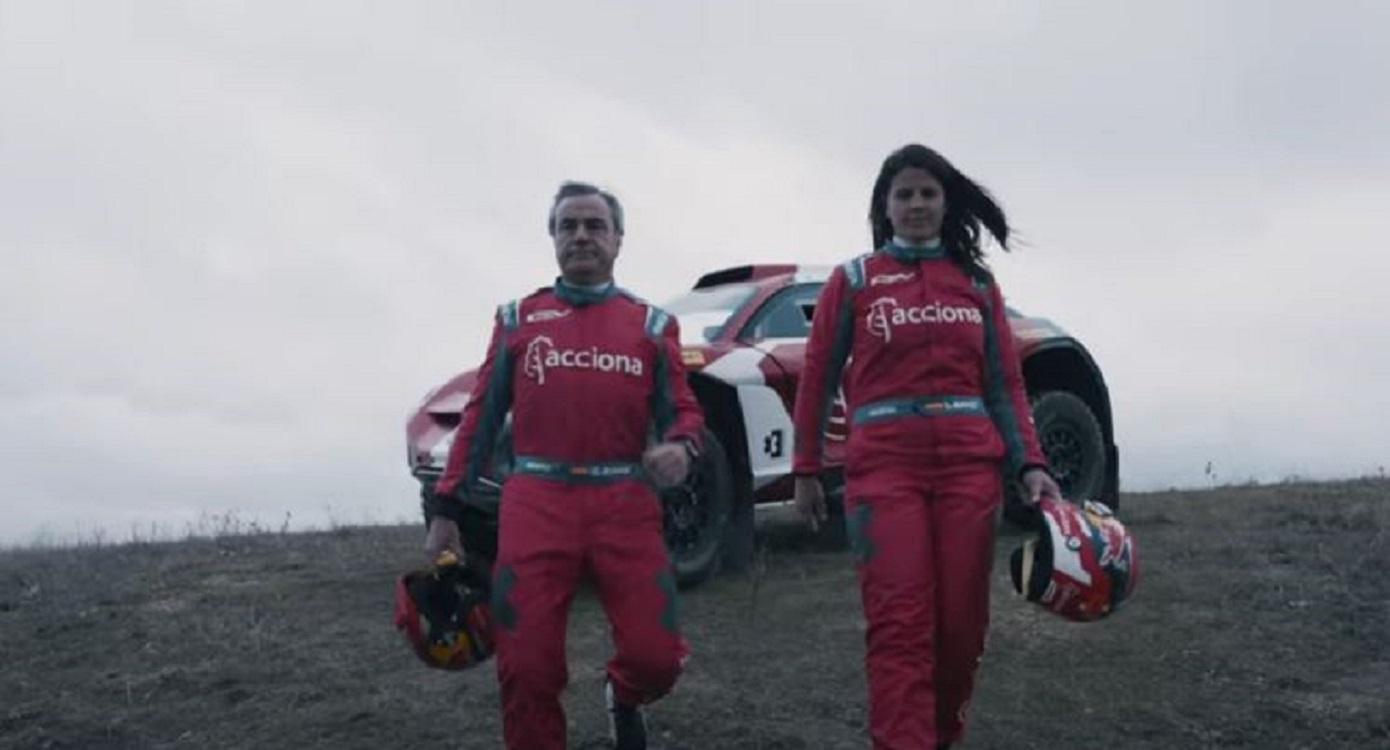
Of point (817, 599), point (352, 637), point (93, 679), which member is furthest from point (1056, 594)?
point (93, 679)

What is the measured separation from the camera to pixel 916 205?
16.6ft

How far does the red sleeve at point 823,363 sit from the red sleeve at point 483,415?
3.02 ft

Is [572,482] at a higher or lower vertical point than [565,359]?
lower

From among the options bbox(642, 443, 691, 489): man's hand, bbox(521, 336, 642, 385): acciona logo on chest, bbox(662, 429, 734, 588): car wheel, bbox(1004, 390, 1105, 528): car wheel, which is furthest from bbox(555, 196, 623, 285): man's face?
bbox(1004, 390, 1105, 528): car wheel

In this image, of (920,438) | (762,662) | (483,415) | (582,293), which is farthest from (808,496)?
(762,662)

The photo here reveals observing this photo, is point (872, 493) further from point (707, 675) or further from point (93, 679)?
point (93, 679)

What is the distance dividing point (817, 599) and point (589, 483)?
10.0ft

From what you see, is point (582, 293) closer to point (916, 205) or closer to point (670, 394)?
point (670, 394)

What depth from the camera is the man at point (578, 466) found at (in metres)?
4.79

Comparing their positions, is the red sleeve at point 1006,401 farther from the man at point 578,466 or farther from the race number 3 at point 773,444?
the race number 3 at point 773,444

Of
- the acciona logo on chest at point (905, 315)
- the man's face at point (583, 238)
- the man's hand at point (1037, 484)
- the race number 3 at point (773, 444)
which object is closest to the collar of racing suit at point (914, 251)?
the acciona logo on chest at point (905, 315)

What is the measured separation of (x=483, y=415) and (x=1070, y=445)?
4.97 metres

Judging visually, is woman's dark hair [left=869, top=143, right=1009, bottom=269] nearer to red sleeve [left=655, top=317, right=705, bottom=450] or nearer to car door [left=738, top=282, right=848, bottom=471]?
red sleeve [left=655, top=317, right=705, bottom=450]

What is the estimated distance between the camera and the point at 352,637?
24.5ft
